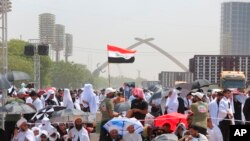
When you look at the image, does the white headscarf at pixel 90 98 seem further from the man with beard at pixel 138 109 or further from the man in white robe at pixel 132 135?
the man in white robe at pixel 132 135

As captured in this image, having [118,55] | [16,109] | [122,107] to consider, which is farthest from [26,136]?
[118,55]

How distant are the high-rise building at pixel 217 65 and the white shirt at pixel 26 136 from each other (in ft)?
92.4

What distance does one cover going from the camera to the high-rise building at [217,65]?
39.7 m

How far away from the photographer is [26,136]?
1216cm

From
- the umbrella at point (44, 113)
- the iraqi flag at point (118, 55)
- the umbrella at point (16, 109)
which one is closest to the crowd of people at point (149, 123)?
the umbrella at point (44, 113)

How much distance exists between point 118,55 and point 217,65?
16.7 meters

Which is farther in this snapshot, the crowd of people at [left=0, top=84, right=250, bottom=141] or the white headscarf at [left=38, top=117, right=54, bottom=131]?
the white headscarf at [left=38, top=117, right=54, bottom=131]

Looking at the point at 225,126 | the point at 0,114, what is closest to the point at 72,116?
the point at 0,114

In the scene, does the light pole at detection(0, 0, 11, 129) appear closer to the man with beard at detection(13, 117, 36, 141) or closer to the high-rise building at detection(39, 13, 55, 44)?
the man with beard at detection(13, 117, 36, 141)

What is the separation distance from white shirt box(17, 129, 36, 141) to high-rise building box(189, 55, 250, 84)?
28.2 m

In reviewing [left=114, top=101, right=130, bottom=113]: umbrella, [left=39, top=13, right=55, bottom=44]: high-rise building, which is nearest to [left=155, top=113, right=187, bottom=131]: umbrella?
[left=114, top=101, right=130, bottom=113]: umbrella

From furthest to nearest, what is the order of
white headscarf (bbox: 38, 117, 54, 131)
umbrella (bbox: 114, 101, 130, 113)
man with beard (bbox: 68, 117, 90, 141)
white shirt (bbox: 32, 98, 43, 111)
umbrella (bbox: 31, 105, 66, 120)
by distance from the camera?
white shirt (bbox: 32, 98, 43, 111) < umbrella (bbox: 114, 101, 130, 113) < umbrella (bbox: 31, 105, 66, 120) < white headscarf (bbox: 38, 117, 54, 131) < man with beard (bbox: 68, 117, 90, 141)

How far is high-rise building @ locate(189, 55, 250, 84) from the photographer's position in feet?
130

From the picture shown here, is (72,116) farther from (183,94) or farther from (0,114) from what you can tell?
(183,94)
